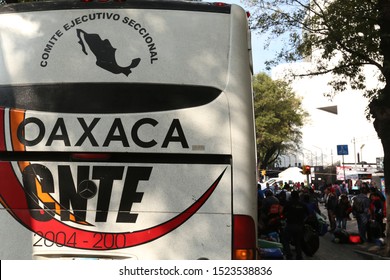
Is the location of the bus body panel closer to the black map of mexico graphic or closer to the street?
the black map of mexico graphic

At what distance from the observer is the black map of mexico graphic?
5.52 meters

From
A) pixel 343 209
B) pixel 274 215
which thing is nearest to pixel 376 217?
pixel 343 209

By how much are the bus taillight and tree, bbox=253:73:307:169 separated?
63932 millimetres

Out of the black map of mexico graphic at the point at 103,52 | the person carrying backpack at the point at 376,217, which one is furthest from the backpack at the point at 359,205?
the black map of mexico graphic at the point at 103,52

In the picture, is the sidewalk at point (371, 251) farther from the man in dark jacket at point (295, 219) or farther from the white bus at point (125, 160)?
the white bus at point (125, 160)

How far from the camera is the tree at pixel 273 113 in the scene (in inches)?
2739

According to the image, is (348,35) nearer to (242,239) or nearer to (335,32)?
(335,32)

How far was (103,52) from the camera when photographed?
5.58m

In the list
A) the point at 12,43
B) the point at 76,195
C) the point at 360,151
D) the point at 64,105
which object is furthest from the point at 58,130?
the point at 360,151

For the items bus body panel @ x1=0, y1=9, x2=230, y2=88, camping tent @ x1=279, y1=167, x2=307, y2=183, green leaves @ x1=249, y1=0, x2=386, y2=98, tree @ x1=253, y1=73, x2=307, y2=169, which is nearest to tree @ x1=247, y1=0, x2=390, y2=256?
green leaves @ x1=249, y1=0, x2=386, y2=98

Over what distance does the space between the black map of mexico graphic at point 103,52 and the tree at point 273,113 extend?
209ft

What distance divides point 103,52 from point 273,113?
65.4 meters

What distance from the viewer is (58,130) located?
5352mm

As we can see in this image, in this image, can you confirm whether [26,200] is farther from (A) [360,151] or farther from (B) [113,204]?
(A) [360,151]
